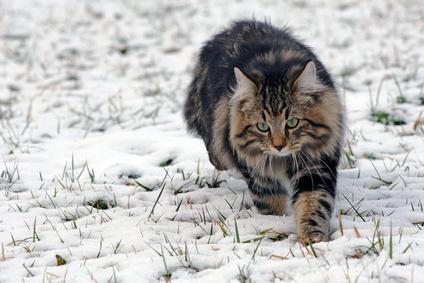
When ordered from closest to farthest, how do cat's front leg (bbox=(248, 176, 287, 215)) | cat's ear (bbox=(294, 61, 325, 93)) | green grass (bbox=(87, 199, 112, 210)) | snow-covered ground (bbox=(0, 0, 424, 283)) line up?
snow-covered ground (bbox=(0, 0, 424, 283))
cat's ear (bbox=(294, 61, 325, 93))
cat's front leg (bbox=(248, 176, 287, 215))
green grass (bbox=(87, 199, 112, 210))

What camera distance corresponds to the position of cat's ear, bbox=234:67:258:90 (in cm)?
364

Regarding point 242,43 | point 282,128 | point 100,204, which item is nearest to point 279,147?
point 282,128

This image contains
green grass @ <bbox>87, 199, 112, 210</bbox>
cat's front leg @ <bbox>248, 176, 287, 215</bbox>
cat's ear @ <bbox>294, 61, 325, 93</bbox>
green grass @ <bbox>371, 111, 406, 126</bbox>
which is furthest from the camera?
green grass @ <bbox>371, 111, 406, 126</bbox>

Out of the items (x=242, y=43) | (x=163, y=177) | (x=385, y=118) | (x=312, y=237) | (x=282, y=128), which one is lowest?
(x=312, y=237)

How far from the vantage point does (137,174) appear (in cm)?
484

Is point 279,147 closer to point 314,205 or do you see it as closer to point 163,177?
point 314,205

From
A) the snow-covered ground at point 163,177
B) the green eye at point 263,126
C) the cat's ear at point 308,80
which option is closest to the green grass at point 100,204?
the snow-covered ground at point 163,177

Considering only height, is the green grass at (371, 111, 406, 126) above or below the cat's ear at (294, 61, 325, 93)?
below

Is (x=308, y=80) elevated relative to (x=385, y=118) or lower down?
elevated

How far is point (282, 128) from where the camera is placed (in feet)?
11.8

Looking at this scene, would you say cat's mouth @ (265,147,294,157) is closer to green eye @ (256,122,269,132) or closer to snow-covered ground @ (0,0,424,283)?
green eye @ (256,122,269,132)

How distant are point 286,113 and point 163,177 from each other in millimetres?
1428

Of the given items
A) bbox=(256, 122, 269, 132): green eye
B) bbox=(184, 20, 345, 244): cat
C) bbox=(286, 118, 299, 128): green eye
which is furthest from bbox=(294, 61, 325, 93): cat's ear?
bbox=(256, 122, 269, 132): green eye

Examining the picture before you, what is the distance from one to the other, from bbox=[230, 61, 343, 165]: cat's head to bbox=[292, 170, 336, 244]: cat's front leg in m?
0.16
